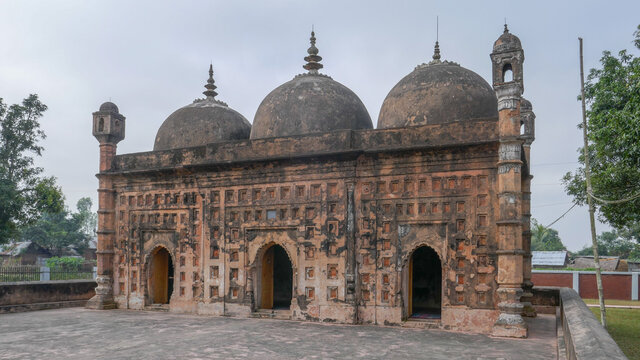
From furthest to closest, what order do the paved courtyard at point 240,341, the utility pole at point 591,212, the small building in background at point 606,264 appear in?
the small building in background at point 606,264 → the utility pole at point 591,212 → the paved courtyard at point 240,341

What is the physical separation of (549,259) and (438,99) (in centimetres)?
2731

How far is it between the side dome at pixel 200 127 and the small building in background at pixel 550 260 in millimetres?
25578

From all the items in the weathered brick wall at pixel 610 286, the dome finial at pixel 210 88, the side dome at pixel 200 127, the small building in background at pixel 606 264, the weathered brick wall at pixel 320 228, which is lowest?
the weathered brick wall at pixel 610 286

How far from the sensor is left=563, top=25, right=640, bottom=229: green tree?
37.2 feet

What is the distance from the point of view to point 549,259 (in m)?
35.7

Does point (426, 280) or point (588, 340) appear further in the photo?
point (426, 280)

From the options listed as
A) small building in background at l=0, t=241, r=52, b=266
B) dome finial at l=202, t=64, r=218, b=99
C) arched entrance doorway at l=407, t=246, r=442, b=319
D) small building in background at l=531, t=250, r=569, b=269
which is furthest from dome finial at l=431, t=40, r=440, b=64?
small building in background at l=0, t=241, r=52, b=266

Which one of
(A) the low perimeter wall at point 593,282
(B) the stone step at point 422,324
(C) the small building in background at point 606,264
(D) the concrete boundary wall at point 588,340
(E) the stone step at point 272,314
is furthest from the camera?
(C) the small building in background at point 606,264

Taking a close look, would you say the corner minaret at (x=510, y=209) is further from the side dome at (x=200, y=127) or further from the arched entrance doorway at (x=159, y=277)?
the arched entrance doorway at (x=159, y=277)

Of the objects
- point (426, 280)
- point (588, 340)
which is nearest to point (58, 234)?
point (426, 280)

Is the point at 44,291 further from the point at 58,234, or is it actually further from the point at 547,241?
the point at 547,241

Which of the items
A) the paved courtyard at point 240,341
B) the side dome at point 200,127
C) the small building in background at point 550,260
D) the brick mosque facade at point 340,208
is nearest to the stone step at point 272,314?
the brick mosque facade at point 340,208

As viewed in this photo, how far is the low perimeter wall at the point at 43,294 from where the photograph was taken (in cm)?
1362

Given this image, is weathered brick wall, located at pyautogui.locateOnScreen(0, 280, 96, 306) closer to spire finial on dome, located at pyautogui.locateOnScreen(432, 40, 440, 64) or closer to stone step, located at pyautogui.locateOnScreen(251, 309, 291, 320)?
stone step, located at pyautogui.locateOnScreen(251, 309, 291, 320)
